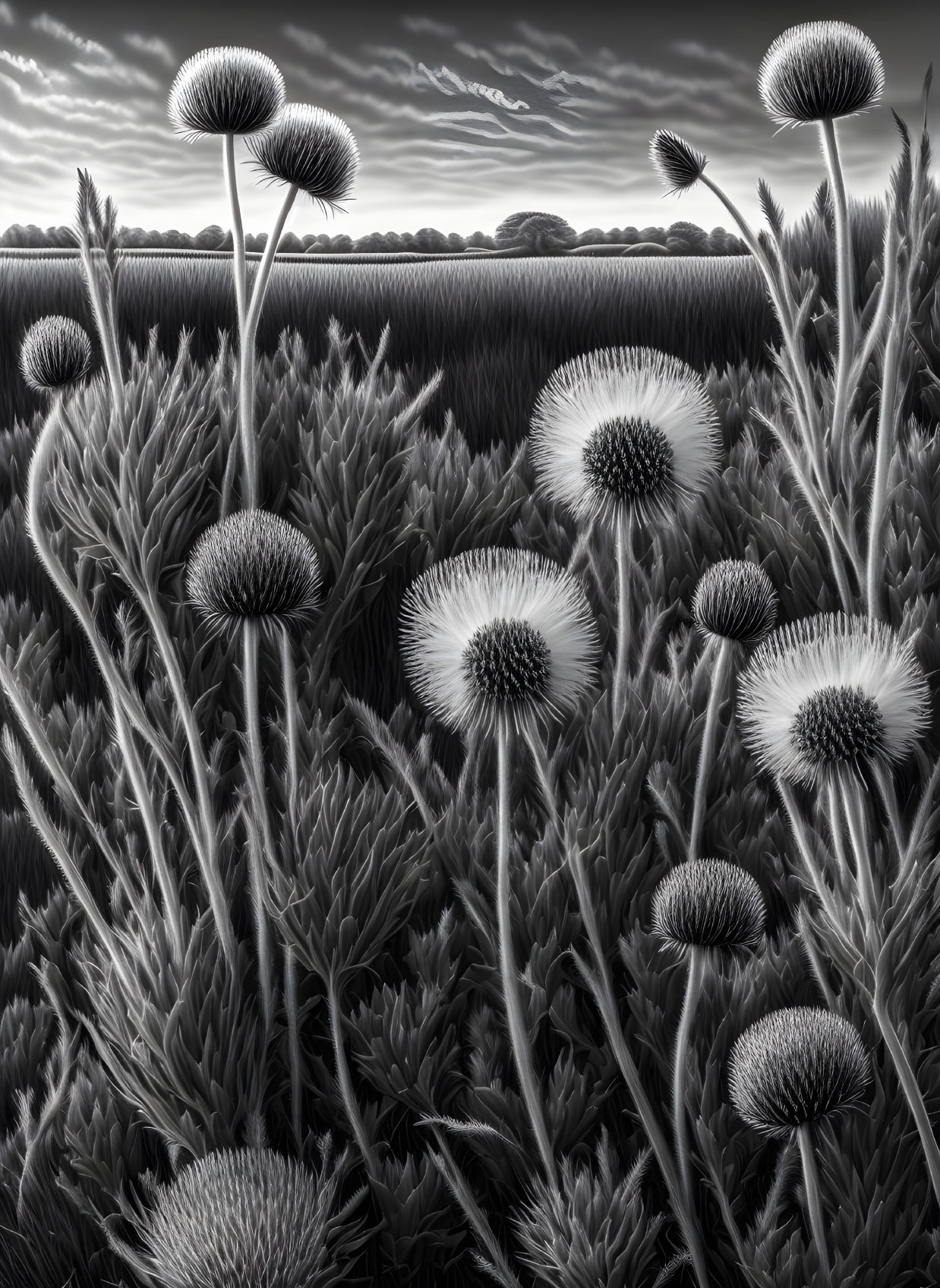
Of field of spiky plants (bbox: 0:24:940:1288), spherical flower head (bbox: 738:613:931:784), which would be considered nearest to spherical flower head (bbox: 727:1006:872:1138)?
field of spiky plants (bbox: 0:24:940:1288)

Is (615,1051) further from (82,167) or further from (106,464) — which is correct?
(82,167)

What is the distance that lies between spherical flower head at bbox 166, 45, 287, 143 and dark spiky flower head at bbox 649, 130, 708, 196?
324 mm

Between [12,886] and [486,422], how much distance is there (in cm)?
57

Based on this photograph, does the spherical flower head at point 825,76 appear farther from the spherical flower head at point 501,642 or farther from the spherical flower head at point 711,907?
the spherical flower head at point 711,907

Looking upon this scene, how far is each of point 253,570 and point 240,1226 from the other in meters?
0.42

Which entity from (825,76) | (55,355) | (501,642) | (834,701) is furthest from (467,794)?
(825,76)

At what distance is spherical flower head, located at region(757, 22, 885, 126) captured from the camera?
76 cm

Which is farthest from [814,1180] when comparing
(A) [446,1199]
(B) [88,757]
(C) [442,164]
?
(C) [442,164]

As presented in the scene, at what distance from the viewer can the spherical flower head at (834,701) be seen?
61 cm

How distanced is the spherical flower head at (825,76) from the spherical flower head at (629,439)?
0.23m

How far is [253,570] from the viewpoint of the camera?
68cm

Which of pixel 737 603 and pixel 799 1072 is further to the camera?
pixel 737 603

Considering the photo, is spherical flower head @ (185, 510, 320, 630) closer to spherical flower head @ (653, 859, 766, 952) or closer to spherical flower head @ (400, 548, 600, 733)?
spherical flower head @ (400, 548, 600, 733)

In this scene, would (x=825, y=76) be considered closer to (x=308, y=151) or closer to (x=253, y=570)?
(x=308, y=151)
